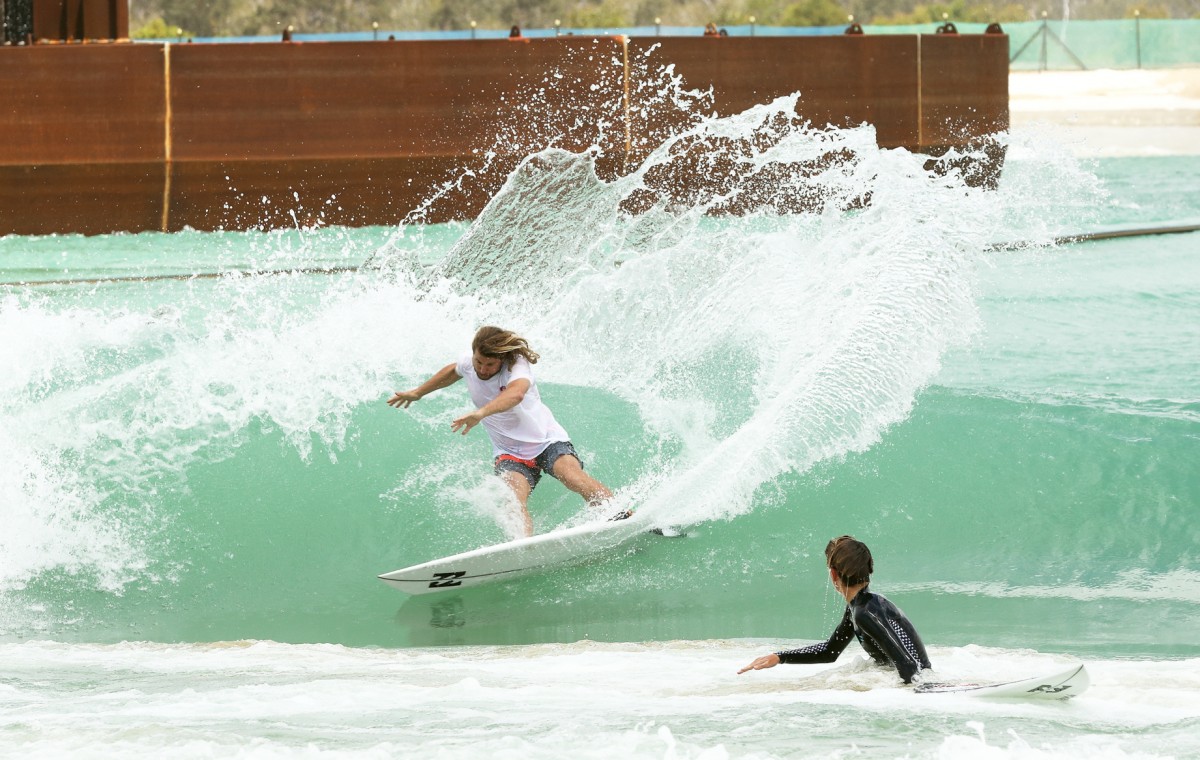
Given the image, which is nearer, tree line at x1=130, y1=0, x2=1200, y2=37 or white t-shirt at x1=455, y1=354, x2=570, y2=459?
white t-shirt at x1=455, y1=354, x2=570, y2=459

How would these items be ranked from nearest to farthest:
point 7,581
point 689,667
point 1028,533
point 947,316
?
1. point 689,667
2. point 7,581
3. point 1028,533
4. point 947,316

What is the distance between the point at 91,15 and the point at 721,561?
18.1 metres

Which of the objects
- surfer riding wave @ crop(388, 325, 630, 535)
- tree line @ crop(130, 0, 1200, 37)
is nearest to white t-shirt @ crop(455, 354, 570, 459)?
surfer riding wave @ crop(388, 325, 630, 535)

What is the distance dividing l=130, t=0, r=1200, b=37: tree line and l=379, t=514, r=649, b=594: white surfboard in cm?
4731

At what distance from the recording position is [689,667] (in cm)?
473

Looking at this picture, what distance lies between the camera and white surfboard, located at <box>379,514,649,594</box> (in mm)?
5633

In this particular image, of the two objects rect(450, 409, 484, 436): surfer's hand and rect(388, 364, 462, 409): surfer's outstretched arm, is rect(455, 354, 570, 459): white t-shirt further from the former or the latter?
rect(450, 409, 484, 436): surfer's hand

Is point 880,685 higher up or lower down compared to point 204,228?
A: lower down

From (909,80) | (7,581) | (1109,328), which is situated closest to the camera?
(7,581)

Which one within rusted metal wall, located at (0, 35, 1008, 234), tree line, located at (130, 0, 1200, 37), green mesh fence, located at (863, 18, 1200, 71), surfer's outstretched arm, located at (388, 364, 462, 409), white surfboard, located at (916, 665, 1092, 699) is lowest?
white surfboard, located at (916, 665, 1092, 699)

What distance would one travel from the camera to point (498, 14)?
2132 inches

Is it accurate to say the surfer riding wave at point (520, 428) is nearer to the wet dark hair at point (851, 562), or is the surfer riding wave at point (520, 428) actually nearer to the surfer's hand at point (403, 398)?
the surfer's hand at point (403, 398)

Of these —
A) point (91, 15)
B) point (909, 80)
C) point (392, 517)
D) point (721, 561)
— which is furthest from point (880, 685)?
point (91, 15)

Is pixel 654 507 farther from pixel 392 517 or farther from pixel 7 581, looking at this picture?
pixel 7 581
